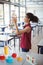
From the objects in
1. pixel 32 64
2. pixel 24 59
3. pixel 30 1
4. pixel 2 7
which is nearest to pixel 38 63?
pixel 32 64

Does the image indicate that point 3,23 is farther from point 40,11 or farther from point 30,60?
point 40,11

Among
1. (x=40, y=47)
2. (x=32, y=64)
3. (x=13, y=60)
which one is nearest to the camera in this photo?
(x=32, y=64)

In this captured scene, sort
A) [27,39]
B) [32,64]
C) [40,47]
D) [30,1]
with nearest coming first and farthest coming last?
Answer: [32,64]
[27,39]
[40,47]
[30,1]

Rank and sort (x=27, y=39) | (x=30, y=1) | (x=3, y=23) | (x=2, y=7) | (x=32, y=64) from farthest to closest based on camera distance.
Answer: (x=30, y=1)
(x=3, y=23)
(x=2, y=7)
(x=27, y=39)
(x=32, y=64)

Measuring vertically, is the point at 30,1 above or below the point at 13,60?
above

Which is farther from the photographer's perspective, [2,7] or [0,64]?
[2,7]

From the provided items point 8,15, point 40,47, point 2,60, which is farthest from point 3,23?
point 2,60

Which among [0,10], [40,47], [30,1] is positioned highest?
[30,1]

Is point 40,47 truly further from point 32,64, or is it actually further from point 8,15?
point 8,15

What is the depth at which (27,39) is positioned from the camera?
3.06m

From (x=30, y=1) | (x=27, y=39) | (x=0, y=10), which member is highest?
(x=30, y=1)

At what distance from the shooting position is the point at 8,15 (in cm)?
830

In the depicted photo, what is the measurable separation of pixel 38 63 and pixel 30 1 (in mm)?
12220

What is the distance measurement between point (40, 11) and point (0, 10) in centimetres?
749
